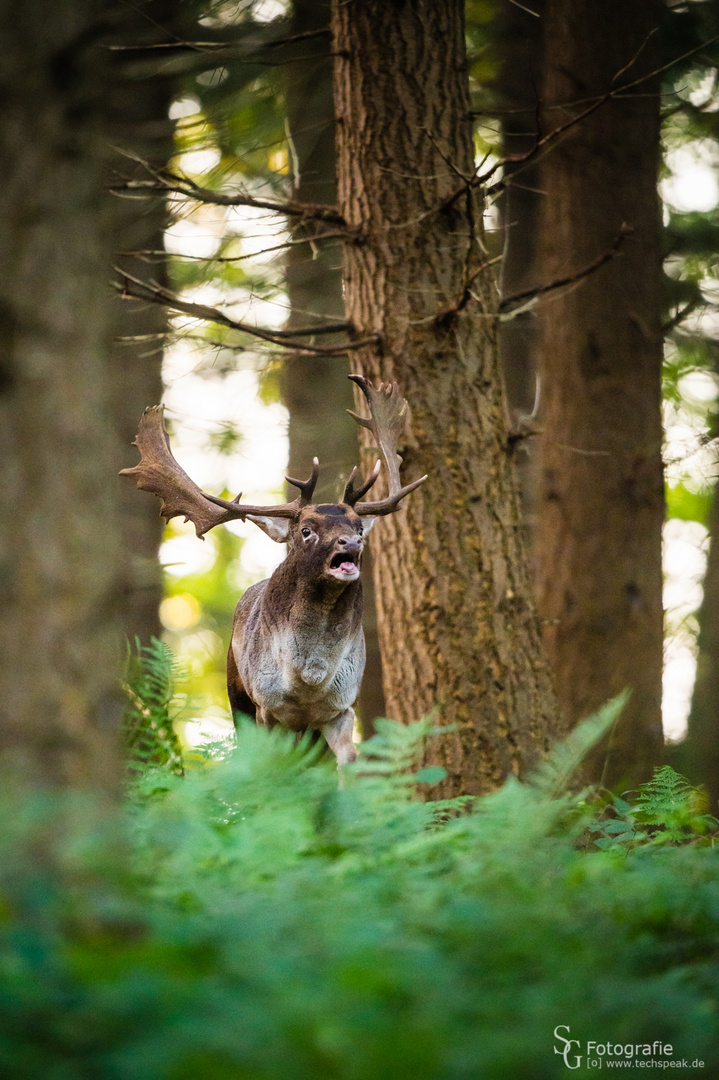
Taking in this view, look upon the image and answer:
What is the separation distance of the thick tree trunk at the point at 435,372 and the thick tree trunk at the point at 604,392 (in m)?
3.04

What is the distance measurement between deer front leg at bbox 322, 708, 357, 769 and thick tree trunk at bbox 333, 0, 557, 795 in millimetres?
347

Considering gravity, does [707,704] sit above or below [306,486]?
below

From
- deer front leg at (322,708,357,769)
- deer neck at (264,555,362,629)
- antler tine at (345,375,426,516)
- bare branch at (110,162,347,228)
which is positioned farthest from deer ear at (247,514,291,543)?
bare branch at (110,162,347,228)

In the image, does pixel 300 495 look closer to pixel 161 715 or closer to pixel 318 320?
pixel 161 715

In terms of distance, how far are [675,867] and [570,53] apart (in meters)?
9.59

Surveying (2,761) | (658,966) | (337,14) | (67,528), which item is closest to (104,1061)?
(2,761)

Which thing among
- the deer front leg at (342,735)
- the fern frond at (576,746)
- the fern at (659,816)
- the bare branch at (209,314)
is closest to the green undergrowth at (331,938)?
the fern frond at (576,746)

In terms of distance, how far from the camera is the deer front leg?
6871 millimetres

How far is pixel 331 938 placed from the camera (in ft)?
7.39

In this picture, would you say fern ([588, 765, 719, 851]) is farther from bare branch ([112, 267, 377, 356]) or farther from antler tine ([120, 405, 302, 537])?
bare branch ([112, 267, 377, 356])

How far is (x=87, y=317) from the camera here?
2891mm

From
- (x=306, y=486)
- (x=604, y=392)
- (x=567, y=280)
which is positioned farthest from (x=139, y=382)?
(x=567, y=280)

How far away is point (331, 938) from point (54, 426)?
165 centimetres

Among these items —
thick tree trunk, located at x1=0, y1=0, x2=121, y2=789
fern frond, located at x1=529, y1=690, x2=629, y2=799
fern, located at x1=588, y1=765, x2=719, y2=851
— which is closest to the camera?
thick tree trunk, located at x1=0, y1=0, x2=121, y2=789
